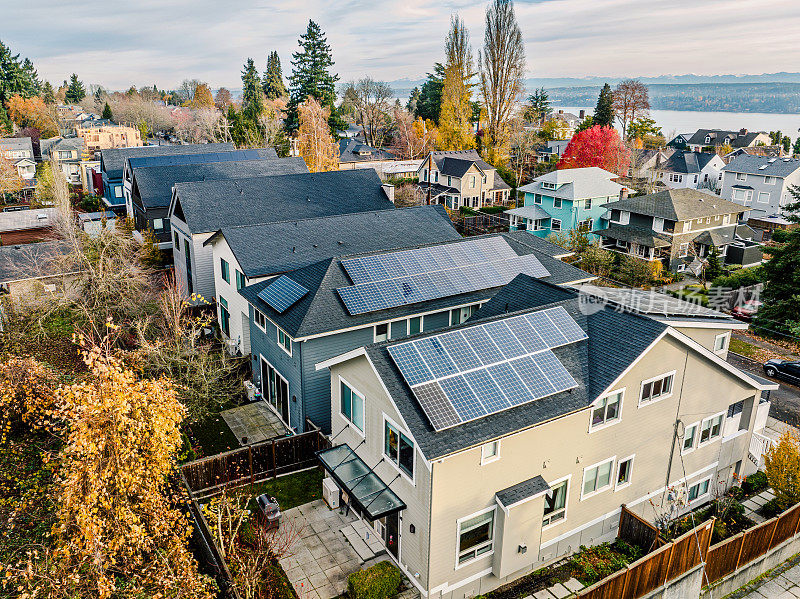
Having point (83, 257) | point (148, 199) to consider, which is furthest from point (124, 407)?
point (148, 199)

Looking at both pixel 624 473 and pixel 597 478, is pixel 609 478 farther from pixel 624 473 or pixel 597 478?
pixel 624 473

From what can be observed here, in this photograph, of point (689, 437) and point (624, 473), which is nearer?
point (624, 473)

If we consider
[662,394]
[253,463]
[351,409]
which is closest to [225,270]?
[253,463]

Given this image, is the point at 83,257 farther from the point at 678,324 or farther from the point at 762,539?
the point at 762,539

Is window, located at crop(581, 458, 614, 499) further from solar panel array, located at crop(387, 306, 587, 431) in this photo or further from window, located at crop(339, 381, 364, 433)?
window, located at crop(339, 381, 364, 433)

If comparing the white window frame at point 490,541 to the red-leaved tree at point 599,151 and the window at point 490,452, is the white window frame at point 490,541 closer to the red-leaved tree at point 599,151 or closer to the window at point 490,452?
the window at point 490,452
